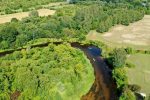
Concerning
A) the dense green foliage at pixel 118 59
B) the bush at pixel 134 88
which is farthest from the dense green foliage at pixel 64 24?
the bush at pixel 134 88

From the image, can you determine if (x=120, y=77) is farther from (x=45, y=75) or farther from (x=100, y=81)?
(x=45, y=75)

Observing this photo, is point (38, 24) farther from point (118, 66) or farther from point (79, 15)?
point (118, 66)

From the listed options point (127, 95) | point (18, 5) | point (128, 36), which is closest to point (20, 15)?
point (18, 5)

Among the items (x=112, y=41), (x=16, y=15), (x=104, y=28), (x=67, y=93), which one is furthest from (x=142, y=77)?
(x=16, y=15)

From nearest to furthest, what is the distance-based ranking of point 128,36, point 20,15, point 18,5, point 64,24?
1. point 128,36
2. point 64,24
3. point 20,15
4. point 18,5

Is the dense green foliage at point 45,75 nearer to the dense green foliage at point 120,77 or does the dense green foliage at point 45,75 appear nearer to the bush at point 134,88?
the dense green foliage at point 120,77
